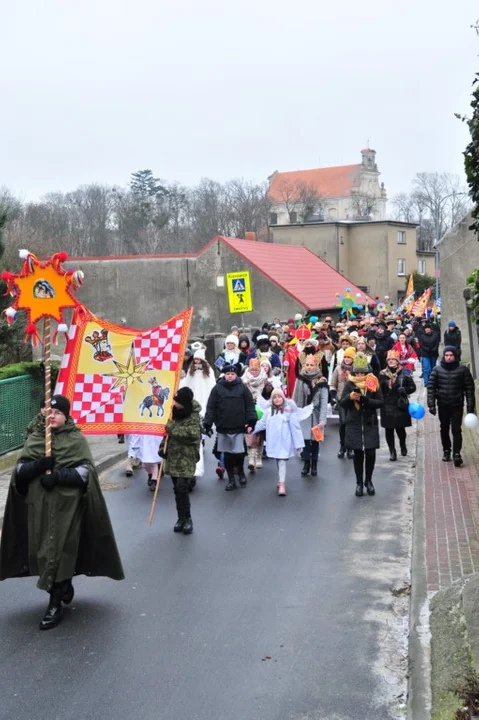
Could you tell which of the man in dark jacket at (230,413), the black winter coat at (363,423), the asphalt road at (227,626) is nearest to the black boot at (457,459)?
the black winter coat at (363,423)

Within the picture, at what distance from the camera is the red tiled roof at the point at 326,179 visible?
135 m

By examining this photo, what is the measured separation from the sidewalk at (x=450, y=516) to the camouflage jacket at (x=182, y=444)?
2606mm

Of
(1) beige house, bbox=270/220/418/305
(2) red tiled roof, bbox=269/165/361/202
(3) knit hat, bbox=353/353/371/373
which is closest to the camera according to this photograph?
(3) knit hat, bbox=353/353/371/373

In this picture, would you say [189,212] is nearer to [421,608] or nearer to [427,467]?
[427,467]

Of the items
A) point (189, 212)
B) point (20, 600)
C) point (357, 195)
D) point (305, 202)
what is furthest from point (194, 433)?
point (357, 195)

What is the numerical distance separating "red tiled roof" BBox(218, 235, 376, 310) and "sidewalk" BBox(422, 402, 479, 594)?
69.8ft

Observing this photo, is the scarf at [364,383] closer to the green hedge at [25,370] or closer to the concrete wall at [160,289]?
the green hedge at [25,370]

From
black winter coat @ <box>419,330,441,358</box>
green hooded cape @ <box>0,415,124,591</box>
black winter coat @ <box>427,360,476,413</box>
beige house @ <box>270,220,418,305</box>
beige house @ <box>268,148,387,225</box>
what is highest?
beige house @ <box>268,148,387,225</box>

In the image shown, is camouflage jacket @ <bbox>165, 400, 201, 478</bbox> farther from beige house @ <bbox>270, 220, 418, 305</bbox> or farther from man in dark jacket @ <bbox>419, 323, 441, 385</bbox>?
beige house @ <bbox>270, 220, 418, 305</bbox>

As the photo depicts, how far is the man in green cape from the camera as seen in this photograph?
6.80 m

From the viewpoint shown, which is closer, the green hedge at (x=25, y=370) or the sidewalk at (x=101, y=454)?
the sidewalk at (x=101, y=454)

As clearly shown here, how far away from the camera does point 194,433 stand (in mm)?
9727

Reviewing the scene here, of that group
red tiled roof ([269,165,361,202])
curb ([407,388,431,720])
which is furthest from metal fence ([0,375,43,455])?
red tiled roof ([269,165,361,202])

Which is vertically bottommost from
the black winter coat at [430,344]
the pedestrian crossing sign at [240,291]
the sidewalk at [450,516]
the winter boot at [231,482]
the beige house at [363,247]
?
the sidewalk at [450,516]
